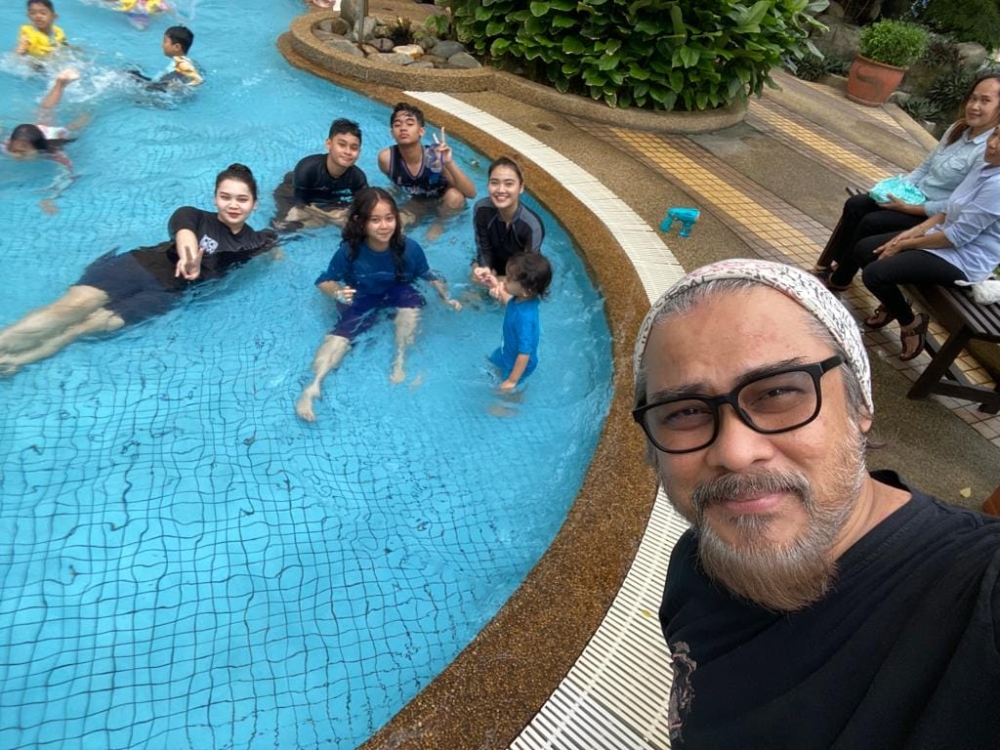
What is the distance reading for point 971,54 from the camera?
1400 centimetres

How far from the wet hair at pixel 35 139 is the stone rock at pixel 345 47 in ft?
13.0

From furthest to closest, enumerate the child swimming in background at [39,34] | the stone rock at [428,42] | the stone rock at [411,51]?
the stone rock at [428,42], the stone rock at [411,51], the child swimming in background at [39,34]

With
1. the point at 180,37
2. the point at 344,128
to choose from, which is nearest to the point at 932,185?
the point at 344,128

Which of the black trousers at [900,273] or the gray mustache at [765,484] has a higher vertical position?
the gray mustache at [765,484]

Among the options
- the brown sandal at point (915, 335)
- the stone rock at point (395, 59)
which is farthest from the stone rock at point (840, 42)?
the brown sandal at point (915, 335)

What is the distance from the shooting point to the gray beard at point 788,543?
120cm

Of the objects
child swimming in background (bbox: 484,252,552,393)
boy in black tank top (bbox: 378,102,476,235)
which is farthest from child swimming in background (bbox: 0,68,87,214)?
child swimming in background (bbox: 484,252,552,393)

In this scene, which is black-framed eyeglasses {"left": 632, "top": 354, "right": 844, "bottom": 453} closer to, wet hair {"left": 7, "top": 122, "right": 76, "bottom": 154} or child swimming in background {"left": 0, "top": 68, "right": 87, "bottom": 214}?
child swimming in background {"left": 0, "top": 68, "right": 87, "bottom": 214}

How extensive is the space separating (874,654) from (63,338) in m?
4.79

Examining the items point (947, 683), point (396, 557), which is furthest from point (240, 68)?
point (947, 683)

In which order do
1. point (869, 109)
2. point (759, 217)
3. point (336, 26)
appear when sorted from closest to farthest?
point (759, 217), point (336, 26), point (869, 109)

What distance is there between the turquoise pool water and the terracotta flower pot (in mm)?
9363

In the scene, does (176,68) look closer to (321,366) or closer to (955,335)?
(321,366)

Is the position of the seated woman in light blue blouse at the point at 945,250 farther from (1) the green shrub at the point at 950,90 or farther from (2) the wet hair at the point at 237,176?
(1) the green shrub at the point at 950,90
